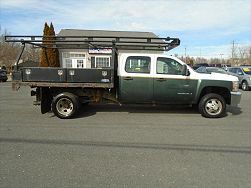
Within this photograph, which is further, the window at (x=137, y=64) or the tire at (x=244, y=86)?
the tire at (x=244, y=86)

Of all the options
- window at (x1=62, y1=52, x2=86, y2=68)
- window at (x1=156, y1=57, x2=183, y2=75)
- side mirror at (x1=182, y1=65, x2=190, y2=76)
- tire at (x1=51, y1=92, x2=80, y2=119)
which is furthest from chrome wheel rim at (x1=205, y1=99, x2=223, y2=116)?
window at (x1=62, y1=52, x2=86, y2=68)

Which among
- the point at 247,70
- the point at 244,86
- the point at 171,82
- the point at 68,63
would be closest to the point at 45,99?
the point at 171,82

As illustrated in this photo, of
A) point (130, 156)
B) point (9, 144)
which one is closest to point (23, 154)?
point (9, 144)

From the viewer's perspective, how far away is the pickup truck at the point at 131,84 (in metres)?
8.09

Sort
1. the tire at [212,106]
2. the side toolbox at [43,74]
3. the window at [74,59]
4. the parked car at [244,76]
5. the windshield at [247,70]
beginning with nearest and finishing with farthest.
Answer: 1. the side toolbox at [43,74]
2. the tire at [212,106]
3. the parked car at [244,76]
4. the windshield at [247,70]
5. the window at [74,59]

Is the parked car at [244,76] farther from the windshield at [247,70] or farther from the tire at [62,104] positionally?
the tire at [62,104]

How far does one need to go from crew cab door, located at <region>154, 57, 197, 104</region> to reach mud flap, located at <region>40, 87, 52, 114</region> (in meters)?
3.45

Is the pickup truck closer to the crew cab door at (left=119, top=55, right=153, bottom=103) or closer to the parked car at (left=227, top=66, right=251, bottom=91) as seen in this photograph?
the crew cab door at (left=119, top=55, right=153, bottom=103)

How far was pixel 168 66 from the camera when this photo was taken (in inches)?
329

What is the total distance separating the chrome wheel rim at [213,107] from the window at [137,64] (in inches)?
88.7

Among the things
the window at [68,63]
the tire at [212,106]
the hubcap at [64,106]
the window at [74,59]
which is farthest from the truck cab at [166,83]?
the window at [68,63]

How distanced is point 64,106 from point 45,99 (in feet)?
2.33

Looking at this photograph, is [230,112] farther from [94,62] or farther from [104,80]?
[94,62]

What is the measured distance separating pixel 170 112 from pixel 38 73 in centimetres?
455
